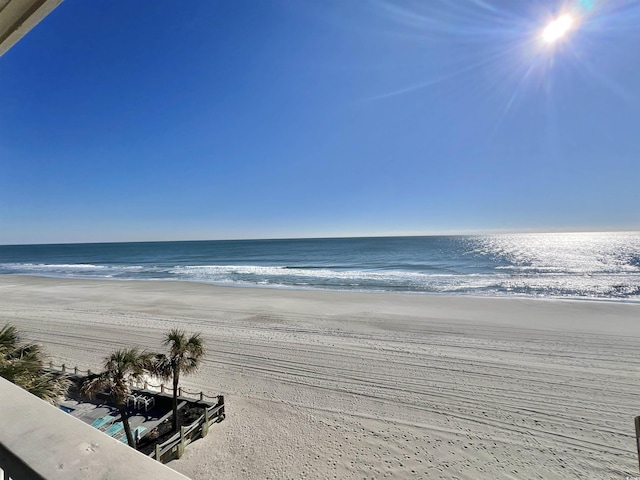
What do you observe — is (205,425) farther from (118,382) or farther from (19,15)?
(19,15)

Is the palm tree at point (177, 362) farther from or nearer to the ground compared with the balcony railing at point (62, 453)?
nearer to the ground

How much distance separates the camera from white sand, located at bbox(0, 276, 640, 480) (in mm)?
6473

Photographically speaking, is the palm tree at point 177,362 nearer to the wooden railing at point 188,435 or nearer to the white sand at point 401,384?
the wooden railing at point 188,435

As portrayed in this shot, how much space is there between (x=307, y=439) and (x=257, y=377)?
3.20 m

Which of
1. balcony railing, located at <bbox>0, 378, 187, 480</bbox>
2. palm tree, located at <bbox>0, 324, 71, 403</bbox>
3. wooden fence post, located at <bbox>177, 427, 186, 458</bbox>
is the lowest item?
wooden fence post, located at <bbox>177, 427, 186, 458</bbox>

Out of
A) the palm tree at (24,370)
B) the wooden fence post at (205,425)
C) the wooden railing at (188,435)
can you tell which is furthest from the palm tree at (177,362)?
the palm tree at (24,370)

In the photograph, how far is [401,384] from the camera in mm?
9219

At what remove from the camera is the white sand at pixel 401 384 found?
21.2 ft

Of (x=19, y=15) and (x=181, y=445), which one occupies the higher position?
(x=19, y=15)

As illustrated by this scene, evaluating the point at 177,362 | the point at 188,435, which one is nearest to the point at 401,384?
the point at 188,435

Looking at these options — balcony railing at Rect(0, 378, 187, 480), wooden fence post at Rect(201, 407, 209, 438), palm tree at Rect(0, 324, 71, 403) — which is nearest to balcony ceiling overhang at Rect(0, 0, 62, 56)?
balcony railing at Rect(0, 378, 187, 480)

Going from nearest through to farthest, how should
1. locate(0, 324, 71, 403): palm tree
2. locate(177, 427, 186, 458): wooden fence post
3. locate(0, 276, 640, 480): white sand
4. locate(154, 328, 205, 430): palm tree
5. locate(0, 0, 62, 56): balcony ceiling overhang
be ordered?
locate(0, 0, 62, 56): balcony ceiling overhang < locate(0, 324, 71, 403): palm tree < locate(0, 276, 640, 480): white sand < locate(177, 427, 186, 458): wooden fence post < locate(154, 328, 205, 430): palm tree

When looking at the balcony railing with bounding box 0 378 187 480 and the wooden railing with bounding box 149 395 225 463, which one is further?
the wooden railing with bounding box 149 395 225 463

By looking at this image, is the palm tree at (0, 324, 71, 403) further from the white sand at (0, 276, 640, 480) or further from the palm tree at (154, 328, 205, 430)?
the white sand at (0, 276, 640, 480)
